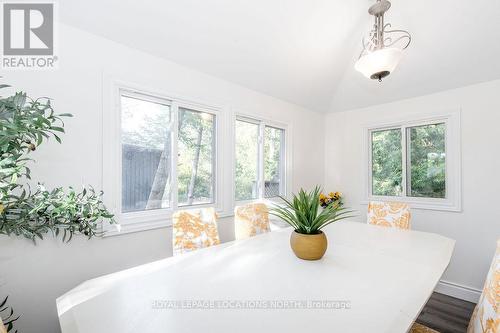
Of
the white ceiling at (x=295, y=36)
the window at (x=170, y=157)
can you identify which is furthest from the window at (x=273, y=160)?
the white ceiling at (x=295, y=36)

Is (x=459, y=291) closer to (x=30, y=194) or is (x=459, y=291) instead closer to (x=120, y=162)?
(x=120, y=162)

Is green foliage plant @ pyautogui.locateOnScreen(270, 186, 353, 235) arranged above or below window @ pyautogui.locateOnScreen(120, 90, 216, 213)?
below

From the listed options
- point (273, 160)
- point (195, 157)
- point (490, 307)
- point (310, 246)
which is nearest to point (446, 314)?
point (490, 307)

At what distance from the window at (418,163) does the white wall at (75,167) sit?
2.92 m

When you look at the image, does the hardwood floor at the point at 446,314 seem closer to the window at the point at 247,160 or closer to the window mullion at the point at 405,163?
the window mullion at the point at 405,163

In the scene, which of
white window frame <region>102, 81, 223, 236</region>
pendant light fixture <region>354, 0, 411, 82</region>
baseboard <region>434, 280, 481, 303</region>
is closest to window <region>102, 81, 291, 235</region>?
white window frame <region>102, 81, 223, 236</region>

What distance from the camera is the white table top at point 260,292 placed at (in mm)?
793

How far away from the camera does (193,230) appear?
1675mm

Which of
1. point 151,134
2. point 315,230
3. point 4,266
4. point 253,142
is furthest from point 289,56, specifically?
point 4,266

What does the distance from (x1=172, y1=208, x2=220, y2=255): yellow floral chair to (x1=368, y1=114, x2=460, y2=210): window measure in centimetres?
270

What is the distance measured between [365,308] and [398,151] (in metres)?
3.03

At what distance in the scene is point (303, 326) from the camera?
785 millimetres

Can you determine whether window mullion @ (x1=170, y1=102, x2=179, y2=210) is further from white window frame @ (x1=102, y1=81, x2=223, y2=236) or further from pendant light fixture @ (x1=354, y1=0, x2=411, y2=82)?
pendant light fixture @ (x1=354, y1=0, x2=411, y2=82)

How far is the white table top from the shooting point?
0.79 metres
